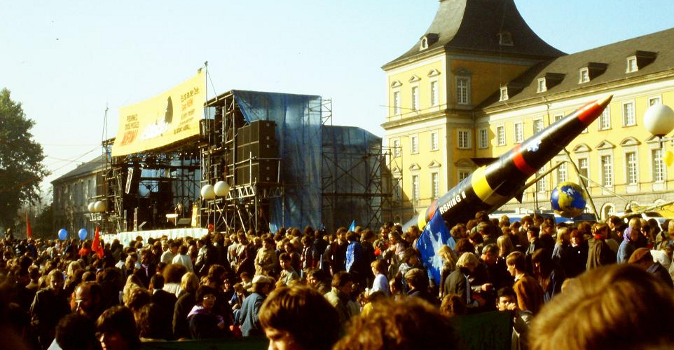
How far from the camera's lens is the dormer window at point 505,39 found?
78000mm

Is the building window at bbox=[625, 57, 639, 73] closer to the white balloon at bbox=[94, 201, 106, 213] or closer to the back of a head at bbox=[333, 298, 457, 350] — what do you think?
the white balloon at bbox=[94, 201, 106, 213]

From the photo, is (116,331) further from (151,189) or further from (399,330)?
(151,189)

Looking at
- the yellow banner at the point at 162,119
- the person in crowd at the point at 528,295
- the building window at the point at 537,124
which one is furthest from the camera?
the building window at the point at 537,124

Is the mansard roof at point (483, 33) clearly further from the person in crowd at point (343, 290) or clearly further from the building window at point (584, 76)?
the person in crowd at point (343, 290)

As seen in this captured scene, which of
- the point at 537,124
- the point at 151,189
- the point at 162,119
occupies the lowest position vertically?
the point at 151,189

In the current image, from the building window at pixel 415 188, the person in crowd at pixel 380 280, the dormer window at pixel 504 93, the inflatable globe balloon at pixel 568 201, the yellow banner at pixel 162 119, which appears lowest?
the person in crowd at pixel 380 280

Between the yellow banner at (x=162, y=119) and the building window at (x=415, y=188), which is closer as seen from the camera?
the yellow banner at (x=162, y=119)

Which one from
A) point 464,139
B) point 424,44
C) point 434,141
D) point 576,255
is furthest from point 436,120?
point 576,255

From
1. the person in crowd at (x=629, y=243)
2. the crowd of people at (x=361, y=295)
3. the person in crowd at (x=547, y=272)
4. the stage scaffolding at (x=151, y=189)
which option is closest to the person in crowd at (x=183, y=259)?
the crowd of people at (x=361, y=295)

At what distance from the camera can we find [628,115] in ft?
202

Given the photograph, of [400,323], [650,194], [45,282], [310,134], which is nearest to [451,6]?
[650,194]

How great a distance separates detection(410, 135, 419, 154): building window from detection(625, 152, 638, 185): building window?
21.2m

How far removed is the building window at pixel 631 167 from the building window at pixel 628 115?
2121 millimetres

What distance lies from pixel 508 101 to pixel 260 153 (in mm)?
37588
